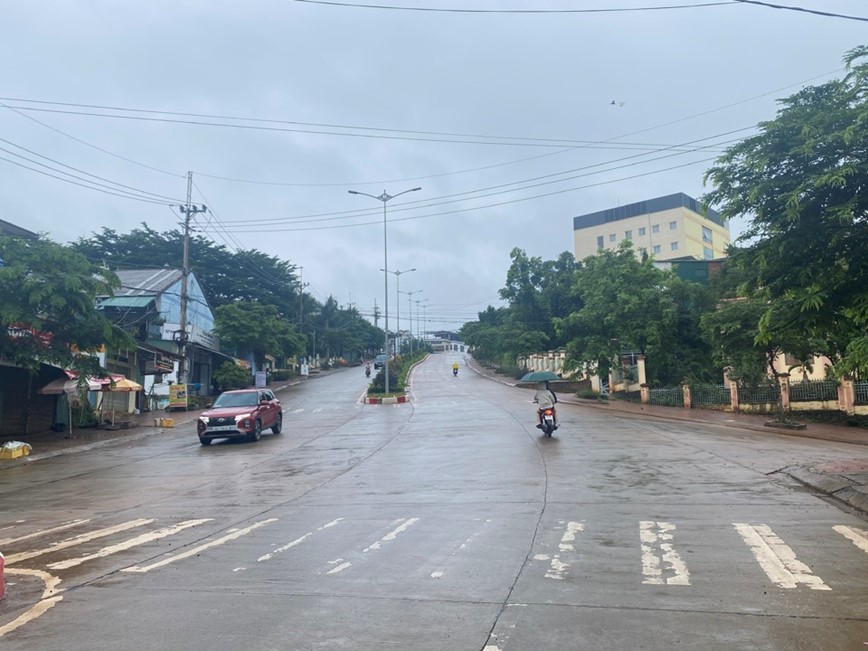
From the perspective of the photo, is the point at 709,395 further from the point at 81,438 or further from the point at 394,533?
the point at 394,533

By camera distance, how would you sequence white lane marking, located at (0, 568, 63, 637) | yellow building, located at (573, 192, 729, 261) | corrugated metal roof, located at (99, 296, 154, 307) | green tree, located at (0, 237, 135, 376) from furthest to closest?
1. yellow building, located at (573, 192, 729, 261)
2. corrugated metal roof, located at (99, 296, 154, 307)
3. green tree, located at (0, 237, 135, 376)
4. white lane marking, located at (0, 568, 63, 637)

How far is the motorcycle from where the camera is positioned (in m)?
19.6

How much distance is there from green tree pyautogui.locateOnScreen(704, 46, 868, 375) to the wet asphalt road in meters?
2.88

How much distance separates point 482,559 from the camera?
23.2 feet

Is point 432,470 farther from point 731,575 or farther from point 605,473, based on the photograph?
point 731,575

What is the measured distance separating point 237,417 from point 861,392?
23157 mm

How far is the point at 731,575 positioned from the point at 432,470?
843 centimetres

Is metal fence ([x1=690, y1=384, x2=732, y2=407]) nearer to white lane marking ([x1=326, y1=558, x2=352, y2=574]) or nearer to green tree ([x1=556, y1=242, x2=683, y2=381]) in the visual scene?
green tree ([x1=556, y1=242, x2=683, y2=381])

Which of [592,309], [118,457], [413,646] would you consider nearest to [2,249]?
[118,457]

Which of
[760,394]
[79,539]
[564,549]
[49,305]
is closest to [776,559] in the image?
[564,549]

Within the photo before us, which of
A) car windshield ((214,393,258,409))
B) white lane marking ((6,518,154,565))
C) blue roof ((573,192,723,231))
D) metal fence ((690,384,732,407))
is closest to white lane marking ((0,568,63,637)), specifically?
white lane marking ((6,518,154,565))

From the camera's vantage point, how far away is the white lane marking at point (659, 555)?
20.4ft

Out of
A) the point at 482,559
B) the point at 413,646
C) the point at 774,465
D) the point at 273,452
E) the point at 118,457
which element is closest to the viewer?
the point at 413,646

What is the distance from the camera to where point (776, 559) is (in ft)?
22.4
